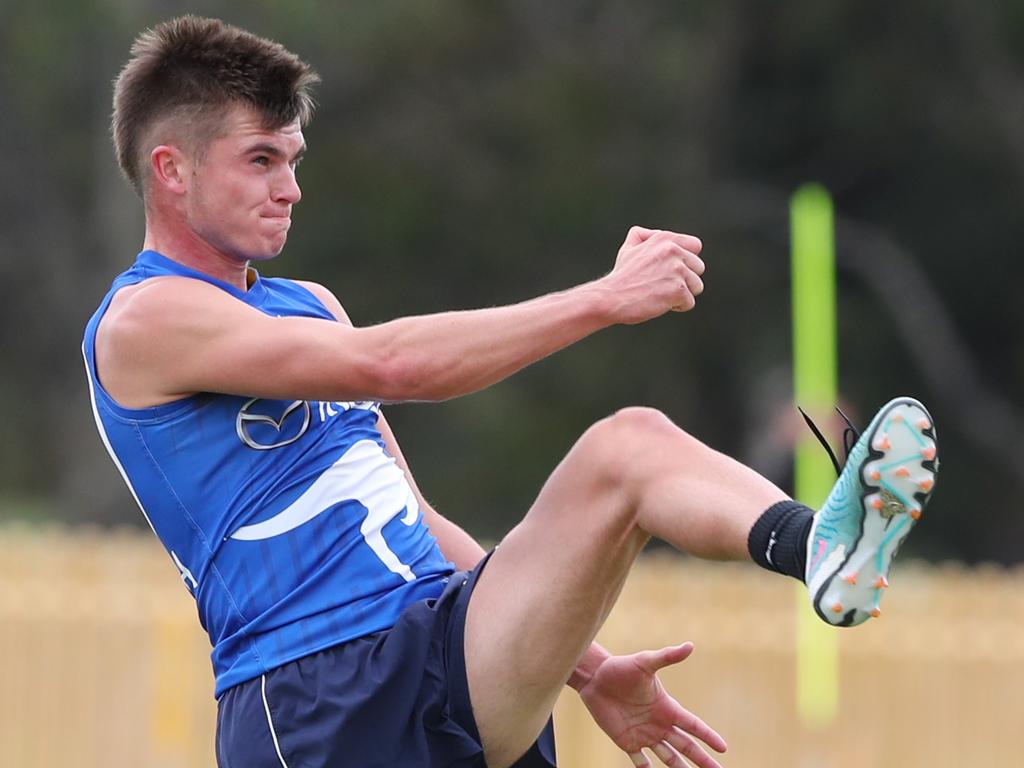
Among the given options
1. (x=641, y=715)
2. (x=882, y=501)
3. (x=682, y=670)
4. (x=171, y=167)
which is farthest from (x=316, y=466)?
(x=682, y=670)

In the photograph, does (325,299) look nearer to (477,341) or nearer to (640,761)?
(477,341)

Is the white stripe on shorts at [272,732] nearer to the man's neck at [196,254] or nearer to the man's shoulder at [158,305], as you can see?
the man's shoulder at [158,305]

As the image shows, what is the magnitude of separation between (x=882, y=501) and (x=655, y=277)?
82 centimetres

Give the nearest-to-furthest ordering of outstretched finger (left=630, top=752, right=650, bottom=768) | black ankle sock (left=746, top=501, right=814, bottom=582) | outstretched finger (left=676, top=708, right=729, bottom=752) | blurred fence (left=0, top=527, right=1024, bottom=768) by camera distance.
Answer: black ankle sock (left=746, top=501, right=814, bottom=582), outstretched finger (left=676, top=708, right=729, bottom=752), outstretched finger (left=630, top=752, right=650, bottom=768), blurred fence (left=0, top=527, right=1024, bottom=768)

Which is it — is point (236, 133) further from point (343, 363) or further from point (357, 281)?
point (357, 281)

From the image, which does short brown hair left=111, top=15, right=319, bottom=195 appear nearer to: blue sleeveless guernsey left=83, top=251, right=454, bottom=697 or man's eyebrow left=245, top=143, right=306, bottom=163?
man's eyebrow left=245, top=143, right=306, bottom=163

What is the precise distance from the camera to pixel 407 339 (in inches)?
171

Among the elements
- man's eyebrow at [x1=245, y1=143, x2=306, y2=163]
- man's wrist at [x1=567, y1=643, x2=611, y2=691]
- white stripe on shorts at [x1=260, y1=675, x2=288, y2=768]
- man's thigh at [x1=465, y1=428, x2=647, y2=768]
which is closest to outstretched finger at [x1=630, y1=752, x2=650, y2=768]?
man's wrist at [x1=567, y1=643, x2=611, y2=691]

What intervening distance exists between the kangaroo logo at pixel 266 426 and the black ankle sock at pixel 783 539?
1219 millimetres

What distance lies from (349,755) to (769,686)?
5.36m

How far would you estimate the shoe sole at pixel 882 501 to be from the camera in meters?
3.76

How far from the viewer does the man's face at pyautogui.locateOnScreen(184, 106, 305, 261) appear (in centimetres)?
461

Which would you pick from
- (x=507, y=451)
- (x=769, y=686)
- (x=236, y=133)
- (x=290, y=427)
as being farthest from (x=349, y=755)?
(x=507, y=451)

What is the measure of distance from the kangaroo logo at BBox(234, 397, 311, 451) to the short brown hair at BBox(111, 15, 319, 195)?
67cm
